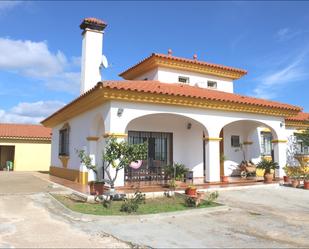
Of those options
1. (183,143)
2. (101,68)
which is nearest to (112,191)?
(183,143)

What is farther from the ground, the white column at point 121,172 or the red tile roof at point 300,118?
the red tile roof at point 300,118

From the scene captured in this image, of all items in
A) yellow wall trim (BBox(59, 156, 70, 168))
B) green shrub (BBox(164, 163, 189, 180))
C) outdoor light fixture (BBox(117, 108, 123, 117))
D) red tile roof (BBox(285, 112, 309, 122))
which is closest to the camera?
outdoor light fixture (BBox(117, 108, 123, 117))

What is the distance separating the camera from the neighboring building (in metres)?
26.9

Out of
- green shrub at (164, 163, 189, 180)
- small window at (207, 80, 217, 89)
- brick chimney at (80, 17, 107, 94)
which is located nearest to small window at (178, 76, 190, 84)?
small window at (207, 80, 217, 89)

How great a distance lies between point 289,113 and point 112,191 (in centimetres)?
1027

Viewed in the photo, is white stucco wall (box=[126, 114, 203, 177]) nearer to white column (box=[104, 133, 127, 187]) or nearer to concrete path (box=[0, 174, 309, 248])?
white column (box=[104, 133, 127, 187])

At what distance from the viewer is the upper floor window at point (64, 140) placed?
16.6m

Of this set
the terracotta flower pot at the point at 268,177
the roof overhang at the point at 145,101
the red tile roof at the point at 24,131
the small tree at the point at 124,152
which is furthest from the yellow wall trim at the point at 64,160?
the red tile roof at the point at 24,131

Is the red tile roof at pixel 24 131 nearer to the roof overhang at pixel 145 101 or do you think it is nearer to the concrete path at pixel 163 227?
the roof overhang at pixel 145 101

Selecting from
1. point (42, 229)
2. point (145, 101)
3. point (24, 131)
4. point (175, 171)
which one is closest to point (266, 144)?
point (175, 171)

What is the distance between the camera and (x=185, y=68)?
57.7 feet

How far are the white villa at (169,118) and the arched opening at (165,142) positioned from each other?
43 mm

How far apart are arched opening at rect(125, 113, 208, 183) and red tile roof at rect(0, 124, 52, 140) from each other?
1633cm

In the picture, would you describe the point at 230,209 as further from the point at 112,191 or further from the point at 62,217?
the point at 62,217
